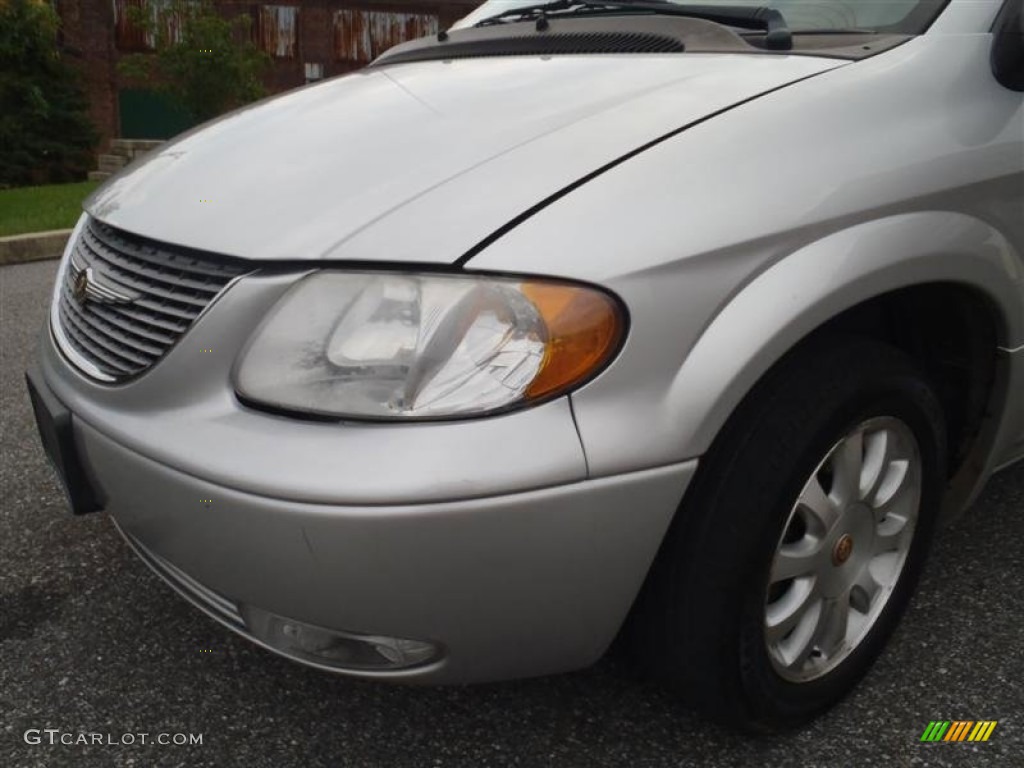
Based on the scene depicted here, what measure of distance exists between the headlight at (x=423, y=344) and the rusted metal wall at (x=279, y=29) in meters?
24.5

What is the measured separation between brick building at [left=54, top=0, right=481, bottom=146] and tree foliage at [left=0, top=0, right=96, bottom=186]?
130 inches

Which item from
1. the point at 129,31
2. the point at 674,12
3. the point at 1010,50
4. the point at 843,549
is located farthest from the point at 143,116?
the point at 843,549

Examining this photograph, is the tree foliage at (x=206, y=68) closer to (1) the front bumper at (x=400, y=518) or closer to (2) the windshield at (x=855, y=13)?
(2) the windshield at (x=855, y=13)

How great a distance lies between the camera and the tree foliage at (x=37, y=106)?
1488cm

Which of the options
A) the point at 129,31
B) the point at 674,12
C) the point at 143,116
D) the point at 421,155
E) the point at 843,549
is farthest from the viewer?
the point at 143,116

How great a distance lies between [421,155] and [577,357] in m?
0.48

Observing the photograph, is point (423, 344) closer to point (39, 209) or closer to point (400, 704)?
point (400, 704)

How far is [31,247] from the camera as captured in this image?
7105 mm

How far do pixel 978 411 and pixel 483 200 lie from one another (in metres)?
1.16

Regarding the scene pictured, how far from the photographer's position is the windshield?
1.83m

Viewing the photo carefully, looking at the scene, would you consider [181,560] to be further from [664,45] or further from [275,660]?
[664,45]

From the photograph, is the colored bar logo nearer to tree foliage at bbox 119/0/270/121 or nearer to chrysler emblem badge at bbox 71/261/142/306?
chrysler emblem badge at bbox 71/261/142/306

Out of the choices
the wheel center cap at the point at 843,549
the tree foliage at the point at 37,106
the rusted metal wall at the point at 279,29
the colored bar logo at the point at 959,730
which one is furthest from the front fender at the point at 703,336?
the rusted metal wall at the point at 279,29

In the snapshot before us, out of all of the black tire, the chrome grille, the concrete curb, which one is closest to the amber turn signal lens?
the black tire
